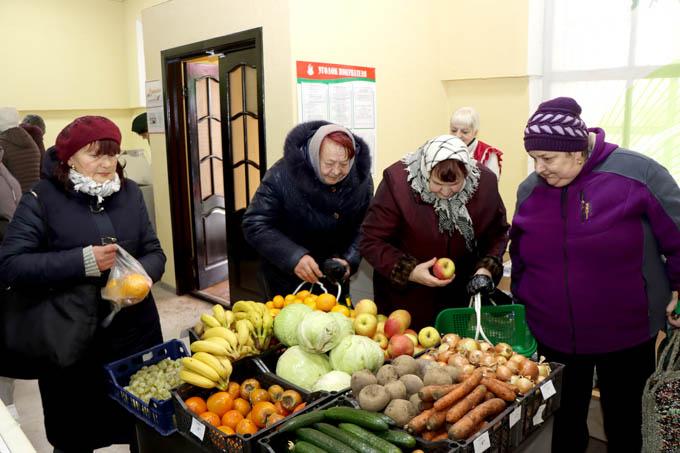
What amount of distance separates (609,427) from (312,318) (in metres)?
1.17

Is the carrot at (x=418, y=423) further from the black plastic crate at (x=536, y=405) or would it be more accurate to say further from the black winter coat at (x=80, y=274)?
the black winter coat at (x=80, y=274)

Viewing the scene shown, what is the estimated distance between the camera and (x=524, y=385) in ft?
4.92

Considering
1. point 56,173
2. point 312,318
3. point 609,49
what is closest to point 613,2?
point 609,49

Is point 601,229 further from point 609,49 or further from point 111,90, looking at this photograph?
point 111,90

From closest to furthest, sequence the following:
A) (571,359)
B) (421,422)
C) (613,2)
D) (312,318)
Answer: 1. (421,422)
2. (312,318)
3. (571,359)
4. (613,2)

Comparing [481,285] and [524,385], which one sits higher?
[481,285]

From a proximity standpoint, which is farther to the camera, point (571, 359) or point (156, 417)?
point (571, 359)

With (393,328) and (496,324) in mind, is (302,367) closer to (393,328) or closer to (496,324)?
(393,328)

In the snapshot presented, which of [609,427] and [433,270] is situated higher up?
[433,270]

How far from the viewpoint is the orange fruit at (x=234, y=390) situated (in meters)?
1.60

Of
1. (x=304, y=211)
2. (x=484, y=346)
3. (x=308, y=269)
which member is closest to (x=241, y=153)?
(x=304, y=211)

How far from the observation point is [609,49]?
365cm

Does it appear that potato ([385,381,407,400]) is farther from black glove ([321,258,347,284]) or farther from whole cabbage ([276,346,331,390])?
black glove ([321,258,347,284])

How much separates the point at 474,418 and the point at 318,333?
21.2 inches
